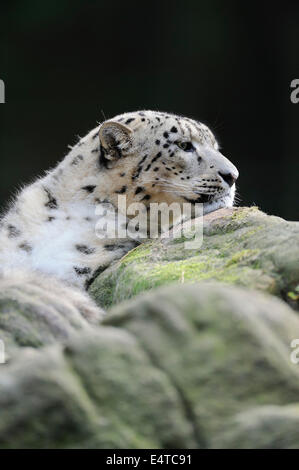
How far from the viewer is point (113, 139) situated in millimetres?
4598

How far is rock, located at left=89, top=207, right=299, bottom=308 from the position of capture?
3023 mm

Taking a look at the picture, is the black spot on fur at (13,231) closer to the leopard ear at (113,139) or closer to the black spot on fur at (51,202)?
the black spot on fur at (51,202)

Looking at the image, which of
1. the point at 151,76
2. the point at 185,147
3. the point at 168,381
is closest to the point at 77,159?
the point at 185,147

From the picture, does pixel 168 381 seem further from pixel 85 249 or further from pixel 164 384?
pixel 85 249

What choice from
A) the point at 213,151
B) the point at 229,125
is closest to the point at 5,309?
the point at 213,151

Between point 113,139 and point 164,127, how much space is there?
13.2 inches

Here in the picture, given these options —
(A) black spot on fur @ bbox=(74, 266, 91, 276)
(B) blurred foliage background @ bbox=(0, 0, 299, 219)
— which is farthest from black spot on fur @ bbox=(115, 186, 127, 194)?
(B) blurred foliage background @ bbox=(0, 0, 299, 219)

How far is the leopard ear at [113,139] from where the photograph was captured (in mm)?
4582

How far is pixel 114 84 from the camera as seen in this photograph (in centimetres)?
1040

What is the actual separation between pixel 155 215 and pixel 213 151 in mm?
577

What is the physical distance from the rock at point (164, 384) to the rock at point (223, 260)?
78cm

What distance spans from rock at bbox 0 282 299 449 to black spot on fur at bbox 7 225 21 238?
2277 millimetres

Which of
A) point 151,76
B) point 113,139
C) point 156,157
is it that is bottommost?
point 151,76
